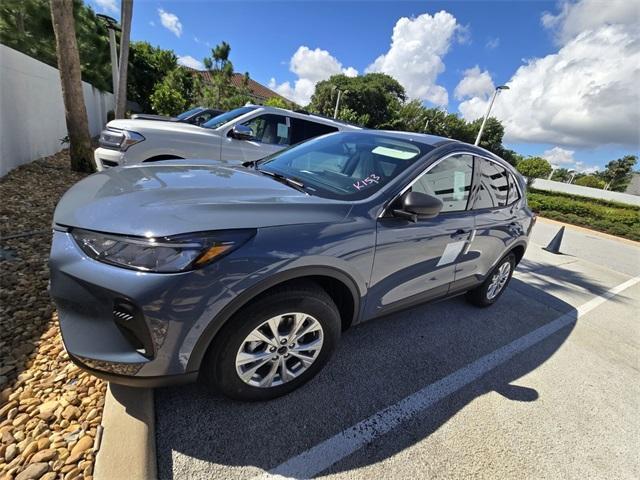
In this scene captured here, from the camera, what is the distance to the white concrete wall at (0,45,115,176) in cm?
549

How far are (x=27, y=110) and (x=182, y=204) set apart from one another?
708 centimetres

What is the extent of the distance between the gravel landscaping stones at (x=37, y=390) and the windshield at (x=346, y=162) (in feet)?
5.97

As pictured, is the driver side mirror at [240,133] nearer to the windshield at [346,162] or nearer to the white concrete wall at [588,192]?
the windshield at [346,162]

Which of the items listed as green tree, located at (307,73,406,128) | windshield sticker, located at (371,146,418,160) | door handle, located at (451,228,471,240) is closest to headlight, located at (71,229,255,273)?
windshield sticker, located at (371,146,418,160)

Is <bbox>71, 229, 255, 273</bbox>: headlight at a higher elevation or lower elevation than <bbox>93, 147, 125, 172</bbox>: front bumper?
higher

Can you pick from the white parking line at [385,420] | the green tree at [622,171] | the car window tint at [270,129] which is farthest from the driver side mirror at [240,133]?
the green tree at [622,171]

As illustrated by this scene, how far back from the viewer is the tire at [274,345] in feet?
5.71

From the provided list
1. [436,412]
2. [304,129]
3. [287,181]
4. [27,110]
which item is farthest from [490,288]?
[27,110]

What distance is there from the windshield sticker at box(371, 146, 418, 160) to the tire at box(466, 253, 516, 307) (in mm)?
1833

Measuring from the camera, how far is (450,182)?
8.95ft

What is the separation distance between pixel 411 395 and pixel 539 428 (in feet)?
2.89

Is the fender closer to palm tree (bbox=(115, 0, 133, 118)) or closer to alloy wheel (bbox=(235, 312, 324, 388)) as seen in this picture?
alloy wheel (bbox=(235, 312, 324, 388))

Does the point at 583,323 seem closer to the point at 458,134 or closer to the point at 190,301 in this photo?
the point at 190,301

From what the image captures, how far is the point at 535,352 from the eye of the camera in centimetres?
322
